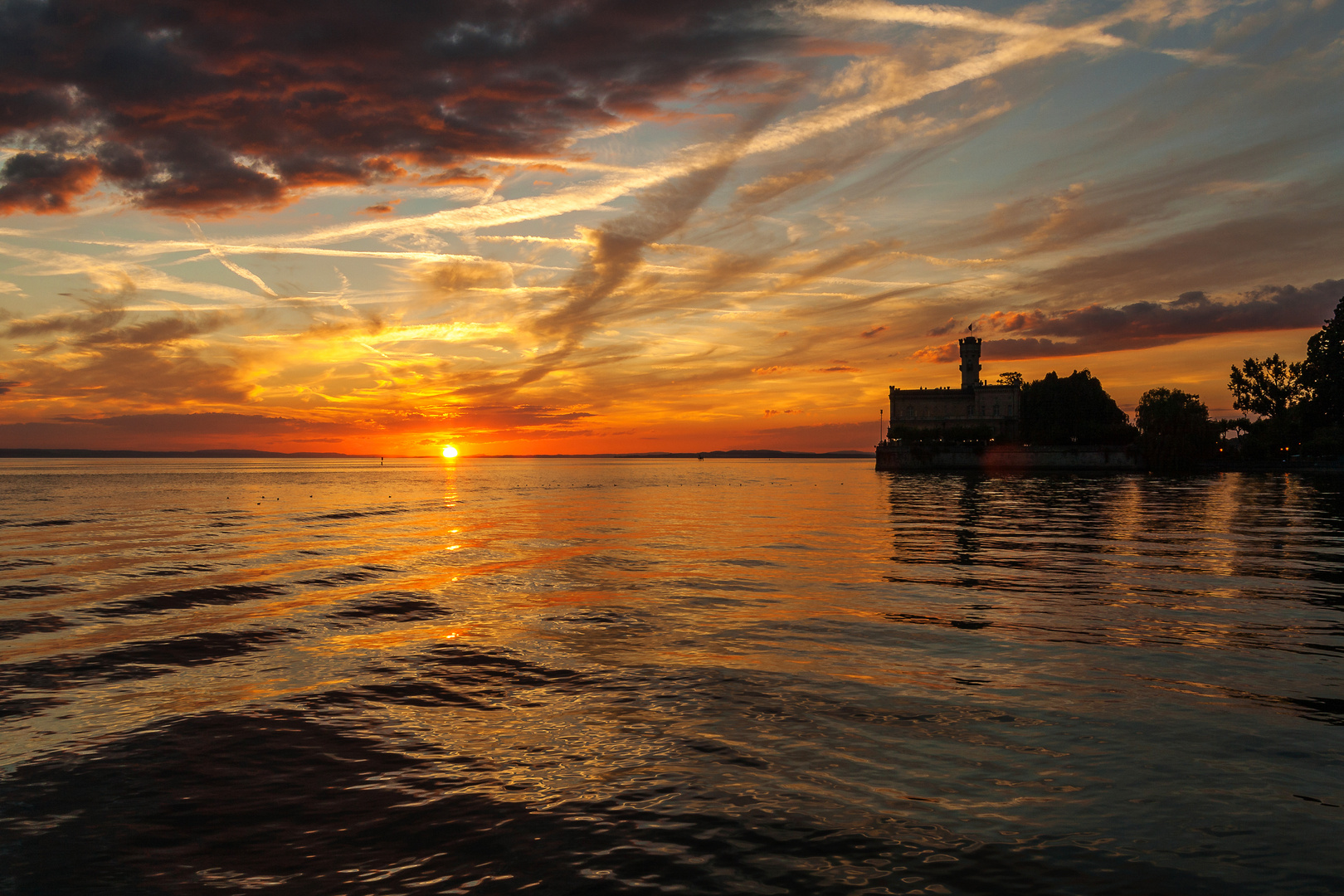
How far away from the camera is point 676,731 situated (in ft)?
27.5

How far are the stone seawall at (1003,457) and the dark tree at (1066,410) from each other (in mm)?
11786

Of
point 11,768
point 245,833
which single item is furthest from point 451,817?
point 11,768

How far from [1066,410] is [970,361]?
25315 mm

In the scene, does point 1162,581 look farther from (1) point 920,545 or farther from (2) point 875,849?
(2) point 875,849

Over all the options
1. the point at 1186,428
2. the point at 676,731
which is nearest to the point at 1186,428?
the point at 1186,428

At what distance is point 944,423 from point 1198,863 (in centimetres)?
15932

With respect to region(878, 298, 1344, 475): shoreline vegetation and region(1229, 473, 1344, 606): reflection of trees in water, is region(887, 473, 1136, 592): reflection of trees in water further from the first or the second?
region(878, 298, 1344, 475): shoreline vegetation

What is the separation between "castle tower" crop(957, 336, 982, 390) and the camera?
16138 cm

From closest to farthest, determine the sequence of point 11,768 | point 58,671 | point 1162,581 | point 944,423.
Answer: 1. point 11,768
2. point 58,671
3. point 1162,581
4. point 944,423

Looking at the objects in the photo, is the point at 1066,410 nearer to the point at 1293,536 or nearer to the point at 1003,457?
the point at 1003,457

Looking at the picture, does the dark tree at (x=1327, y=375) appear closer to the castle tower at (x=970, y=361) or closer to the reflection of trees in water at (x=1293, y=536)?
the castle tower at (x=970, y=361)

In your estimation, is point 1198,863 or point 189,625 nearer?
point 1198,863

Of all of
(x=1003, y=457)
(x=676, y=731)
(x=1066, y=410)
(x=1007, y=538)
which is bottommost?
(x=1007, y=538)

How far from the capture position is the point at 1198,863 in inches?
216
